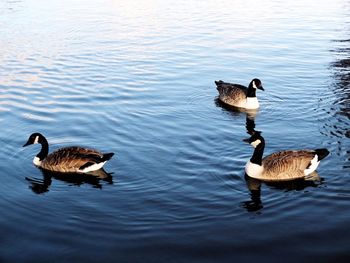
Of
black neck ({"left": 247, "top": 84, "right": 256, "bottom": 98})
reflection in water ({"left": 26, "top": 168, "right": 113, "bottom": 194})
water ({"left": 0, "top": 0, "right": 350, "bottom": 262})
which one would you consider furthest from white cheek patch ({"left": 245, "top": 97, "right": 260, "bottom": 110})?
reflection in water ({"left": 26, "top": 168, "right": 113, "bottom": 194})

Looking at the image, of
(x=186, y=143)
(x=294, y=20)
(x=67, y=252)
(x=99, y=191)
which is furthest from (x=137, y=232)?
(x=294, y=20)

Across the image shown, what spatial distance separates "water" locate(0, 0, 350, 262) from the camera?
10953mm

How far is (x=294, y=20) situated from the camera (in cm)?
4028

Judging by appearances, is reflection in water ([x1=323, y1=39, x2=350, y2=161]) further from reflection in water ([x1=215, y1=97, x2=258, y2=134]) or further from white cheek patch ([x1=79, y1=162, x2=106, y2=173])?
white cheek patch ([x1=79, y1=162, x2=106, y2=173])

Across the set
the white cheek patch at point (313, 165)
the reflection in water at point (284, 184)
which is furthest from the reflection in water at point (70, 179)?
the white cheek patch at point (313, 165)

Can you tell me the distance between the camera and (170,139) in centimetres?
1677

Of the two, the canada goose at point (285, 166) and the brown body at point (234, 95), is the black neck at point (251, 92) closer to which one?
the brown body at point (234, 95)

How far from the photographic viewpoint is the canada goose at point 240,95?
20156 millimetres

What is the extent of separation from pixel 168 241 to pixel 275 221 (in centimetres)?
243

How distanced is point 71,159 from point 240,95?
328 inches

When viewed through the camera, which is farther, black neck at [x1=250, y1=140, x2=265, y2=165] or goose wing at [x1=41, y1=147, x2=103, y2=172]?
goose wing at [x1=41, y1=147, x2=103, y2=172]

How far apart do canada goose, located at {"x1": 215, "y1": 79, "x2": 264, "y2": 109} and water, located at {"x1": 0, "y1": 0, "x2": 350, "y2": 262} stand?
491mm

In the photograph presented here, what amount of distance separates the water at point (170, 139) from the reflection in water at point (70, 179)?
74 millimetres

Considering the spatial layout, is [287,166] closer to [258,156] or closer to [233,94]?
[258,156]
